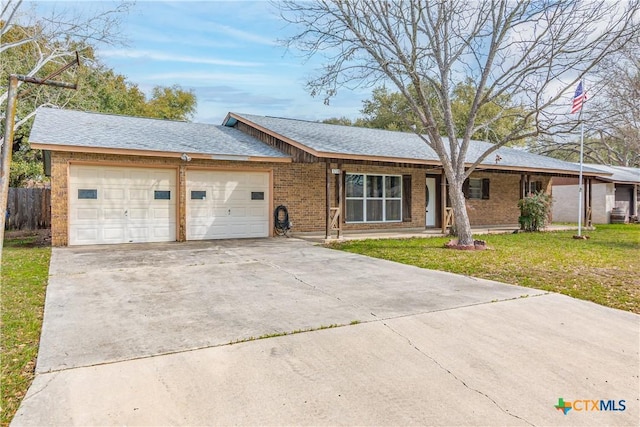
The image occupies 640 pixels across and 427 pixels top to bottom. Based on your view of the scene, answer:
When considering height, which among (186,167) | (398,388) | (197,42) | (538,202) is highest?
(197,42)

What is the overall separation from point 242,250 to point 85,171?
4634 millimetres

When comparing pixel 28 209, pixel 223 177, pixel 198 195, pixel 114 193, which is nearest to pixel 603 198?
pixel 223 177

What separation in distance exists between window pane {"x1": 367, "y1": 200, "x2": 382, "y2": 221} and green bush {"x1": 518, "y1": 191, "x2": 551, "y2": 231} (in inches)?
214

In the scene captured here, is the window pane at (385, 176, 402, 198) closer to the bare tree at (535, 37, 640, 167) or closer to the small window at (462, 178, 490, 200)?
the small window at (462, 178, 490, 200)

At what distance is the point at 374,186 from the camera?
47.4ft

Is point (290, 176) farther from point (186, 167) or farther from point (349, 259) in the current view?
point (349, 259)

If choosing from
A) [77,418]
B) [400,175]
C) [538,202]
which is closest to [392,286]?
[77,418]

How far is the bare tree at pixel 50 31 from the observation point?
1620cm

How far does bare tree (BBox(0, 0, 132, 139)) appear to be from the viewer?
16203 mm

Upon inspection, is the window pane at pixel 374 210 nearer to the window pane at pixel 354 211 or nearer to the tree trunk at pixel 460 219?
the window pane at pixel 354 211

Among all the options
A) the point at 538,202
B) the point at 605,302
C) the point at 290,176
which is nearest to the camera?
the point at 605,302

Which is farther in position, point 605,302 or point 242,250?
point 242,250

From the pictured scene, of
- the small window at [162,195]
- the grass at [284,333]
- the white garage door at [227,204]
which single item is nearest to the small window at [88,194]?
the small window at [162,195]

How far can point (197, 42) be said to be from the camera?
461 inches
